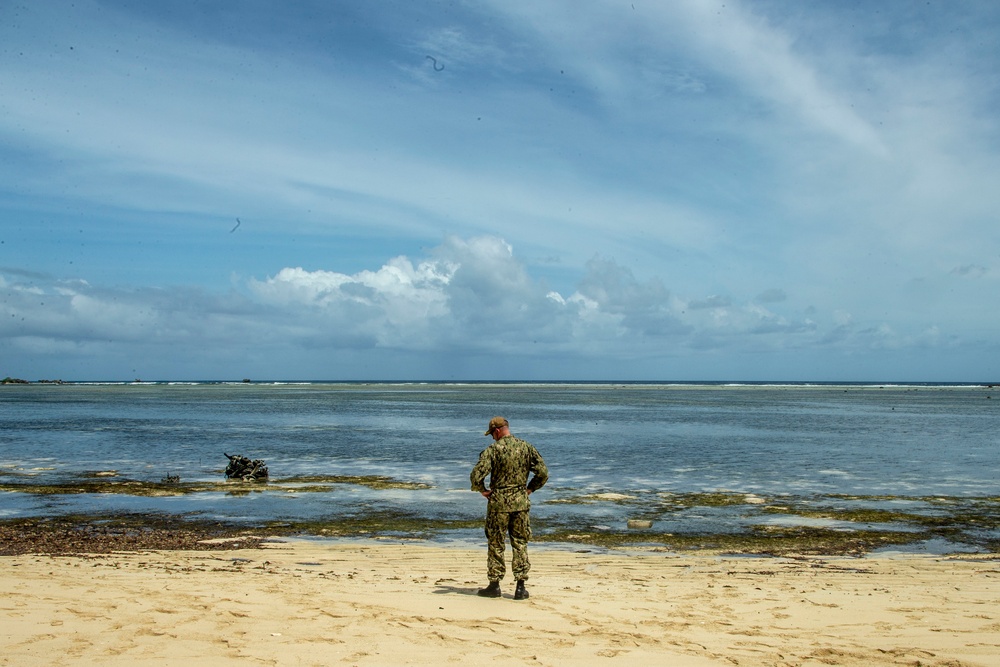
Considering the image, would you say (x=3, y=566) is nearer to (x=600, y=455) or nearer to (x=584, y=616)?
(x=584, y=616)

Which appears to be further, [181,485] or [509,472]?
[181,485]

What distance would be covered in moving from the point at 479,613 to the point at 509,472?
6.32ft

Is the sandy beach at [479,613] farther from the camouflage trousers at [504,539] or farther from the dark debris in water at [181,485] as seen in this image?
the dark debris in water at [181,485]

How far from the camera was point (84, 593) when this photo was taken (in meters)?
9.78

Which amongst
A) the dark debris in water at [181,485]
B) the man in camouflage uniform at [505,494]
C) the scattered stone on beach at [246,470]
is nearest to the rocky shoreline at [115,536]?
the dark debris in water at [181,485]

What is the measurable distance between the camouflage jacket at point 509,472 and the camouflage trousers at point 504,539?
0.41ft

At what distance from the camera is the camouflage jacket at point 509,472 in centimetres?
1047

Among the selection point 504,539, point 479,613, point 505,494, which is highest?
point 505,494

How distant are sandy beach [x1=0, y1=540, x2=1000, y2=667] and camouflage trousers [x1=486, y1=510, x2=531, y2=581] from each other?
0.41 metres

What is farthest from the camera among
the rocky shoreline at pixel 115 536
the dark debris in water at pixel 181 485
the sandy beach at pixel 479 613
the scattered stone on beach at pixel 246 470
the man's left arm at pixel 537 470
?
the scattered stone on beach at pixel 246 470

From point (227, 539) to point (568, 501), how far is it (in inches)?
376

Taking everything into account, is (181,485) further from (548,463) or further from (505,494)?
(505,494)

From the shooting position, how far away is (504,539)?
10.5 metres

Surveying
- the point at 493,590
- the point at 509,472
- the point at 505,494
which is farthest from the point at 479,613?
the point at 509,472
